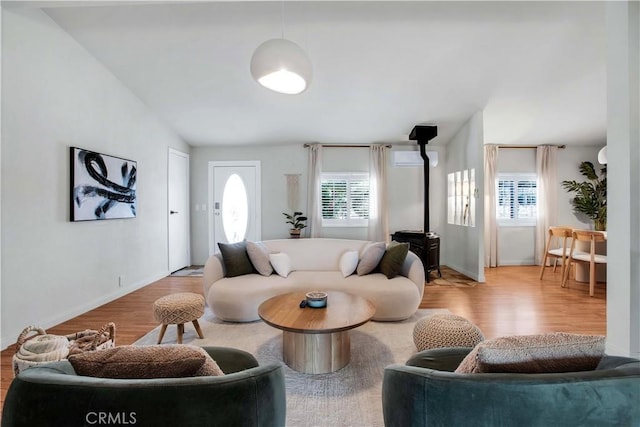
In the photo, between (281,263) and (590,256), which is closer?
(281,263)

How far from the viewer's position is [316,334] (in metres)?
2.04

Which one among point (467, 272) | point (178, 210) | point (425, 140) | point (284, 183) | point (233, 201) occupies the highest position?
point (425, 140)

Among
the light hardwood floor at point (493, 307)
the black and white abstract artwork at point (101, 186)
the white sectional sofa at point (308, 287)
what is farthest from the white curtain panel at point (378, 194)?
the black and white abstract artwork at point (101, 186)

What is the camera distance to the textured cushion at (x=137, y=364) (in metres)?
0.94

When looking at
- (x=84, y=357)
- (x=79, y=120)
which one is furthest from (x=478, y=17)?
(x=79, y=120)

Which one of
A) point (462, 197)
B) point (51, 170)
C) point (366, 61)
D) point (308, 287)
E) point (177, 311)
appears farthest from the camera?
point (462, 197)

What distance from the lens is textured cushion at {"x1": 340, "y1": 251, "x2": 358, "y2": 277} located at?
3479 millimetres

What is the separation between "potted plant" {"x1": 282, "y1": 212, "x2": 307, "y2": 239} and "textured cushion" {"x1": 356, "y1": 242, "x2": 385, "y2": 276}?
7.70 ft

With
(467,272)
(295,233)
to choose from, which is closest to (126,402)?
(295,233)

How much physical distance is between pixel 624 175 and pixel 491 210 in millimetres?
3960

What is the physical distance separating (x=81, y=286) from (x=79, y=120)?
1.88 meters

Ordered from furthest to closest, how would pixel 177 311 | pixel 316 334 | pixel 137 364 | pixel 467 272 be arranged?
pixel 467 272
pixel 177 311
pixel 316 334
pixel 137 364

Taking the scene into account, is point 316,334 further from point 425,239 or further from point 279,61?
point 425,239

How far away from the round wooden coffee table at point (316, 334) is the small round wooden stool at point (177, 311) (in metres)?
0.69
